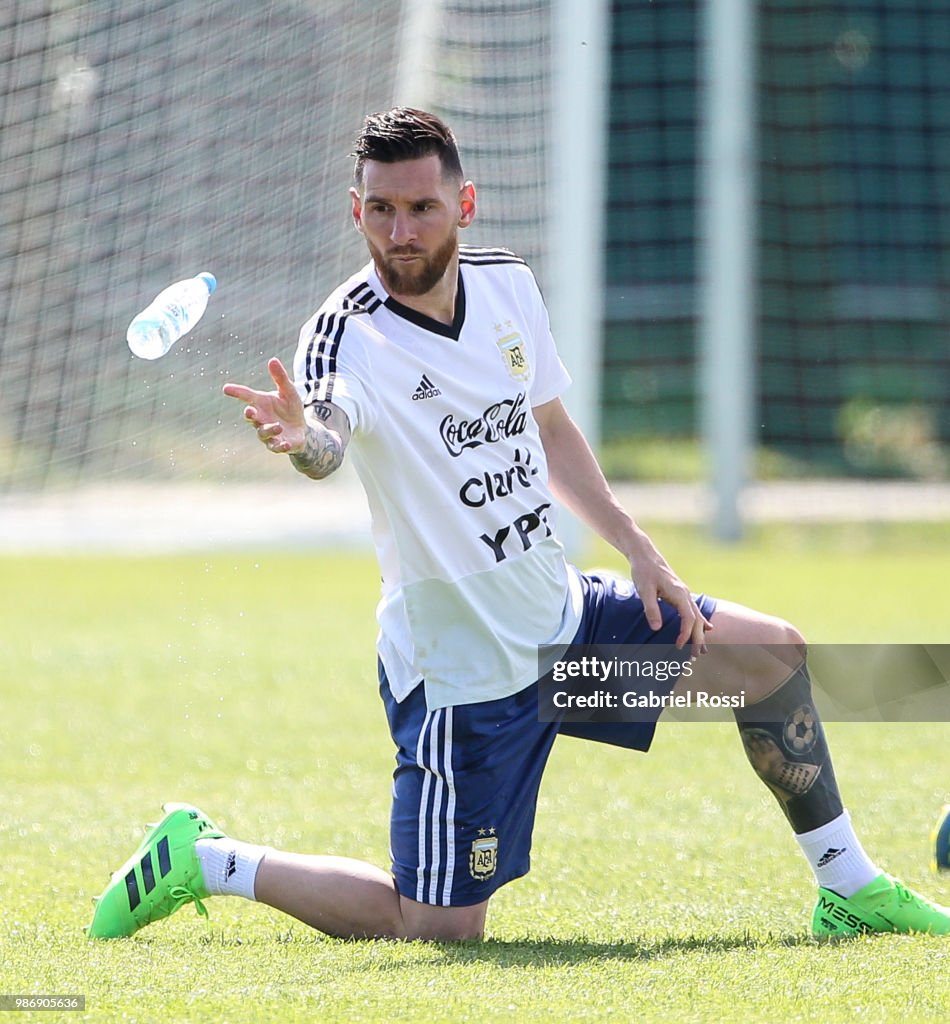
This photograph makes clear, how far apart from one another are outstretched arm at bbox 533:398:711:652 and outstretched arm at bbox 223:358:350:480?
0.97 meters

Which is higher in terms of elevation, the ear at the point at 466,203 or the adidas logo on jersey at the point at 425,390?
the ear at the point at 466,203

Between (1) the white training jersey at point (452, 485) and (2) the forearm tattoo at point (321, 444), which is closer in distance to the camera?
(2) the forearm tattoo at point (321, 444)

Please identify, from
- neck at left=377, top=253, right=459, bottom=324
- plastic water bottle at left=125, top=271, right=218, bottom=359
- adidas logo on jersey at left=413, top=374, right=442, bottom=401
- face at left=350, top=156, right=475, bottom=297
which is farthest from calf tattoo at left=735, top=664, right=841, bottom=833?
plastic water bottle at left=125, top=271, right=218, bottom=359

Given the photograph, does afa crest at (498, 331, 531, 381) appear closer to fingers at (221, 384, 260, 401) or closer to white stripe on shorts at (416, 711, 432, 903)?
white stripe on shorts at (416, 711, 432, 903)

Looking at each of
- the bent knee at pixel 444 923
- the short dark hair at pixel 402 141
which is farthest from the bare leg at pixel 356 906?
the short dark hair at pixel 402 141

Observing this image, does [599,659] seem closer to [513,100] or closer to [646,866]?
[646,866]

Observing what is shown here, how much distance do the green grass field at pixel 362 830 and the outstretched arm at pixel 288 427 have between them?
102 cm

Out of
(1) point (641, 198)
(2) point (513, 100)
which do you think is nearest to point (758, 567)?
Result: (2) point (513, 100)

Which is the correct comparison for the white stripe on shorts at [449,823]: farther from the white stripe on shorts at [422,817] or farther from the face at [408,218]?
the face at [408,218]

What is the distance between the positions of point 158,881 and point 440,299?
1.50 meters

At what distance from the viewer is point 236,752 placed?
20.2ft

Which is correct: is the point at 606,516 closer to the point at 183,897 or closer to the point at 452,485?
the point at 452,485

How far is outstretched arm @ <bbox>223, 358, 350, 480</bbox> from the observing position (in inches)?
123

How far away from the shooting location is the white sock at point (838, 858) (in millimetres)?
3744
